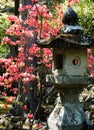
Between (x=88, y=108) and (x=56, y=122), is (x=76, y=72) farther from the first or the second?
(x=88, y=108)

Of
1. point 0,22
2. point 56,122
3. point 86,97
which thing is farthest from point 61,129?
point 0,22

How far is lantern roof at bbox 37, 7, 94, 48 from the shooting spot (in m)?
7.41

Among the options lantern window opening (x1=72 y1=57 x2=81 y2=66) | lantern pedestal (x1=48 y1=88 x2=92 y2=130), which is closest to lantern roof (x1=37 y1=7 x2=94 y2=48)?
lantern window opening (x1=72 y1=57 x2=81 y2=66)

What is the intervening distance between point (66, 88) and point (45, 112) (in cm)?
507

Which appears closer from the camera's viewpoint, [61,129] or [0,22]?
[61,129]

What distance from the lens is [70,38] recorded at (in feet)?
24.7

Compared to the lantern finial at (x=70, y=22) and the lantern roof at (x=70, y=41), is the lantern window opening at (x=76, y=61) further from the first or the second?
the lantern finial at (x=70, y=22)

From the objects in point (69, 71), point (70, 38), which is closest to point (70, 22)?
point (70, 38)

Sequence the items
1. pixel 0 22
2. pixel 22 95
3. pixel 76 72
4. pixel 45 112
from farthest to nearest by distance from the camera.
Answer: pixel 0 22
pixel 45 112
pixel 22 95
pixel 76 72

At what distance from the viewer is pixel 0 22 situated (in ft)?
67.4

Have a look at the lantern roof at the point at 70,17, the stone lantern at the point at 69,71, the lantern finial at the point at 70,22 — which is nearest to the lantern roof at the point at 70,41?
the stone lantern at the point at 69,71

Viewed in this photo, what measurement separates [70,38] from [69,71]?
0.78m

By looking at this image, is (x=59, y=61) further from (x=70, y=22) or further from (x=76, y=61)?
(x=70, y=22)

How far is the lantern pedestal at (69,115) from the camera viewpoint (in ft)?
25.7
